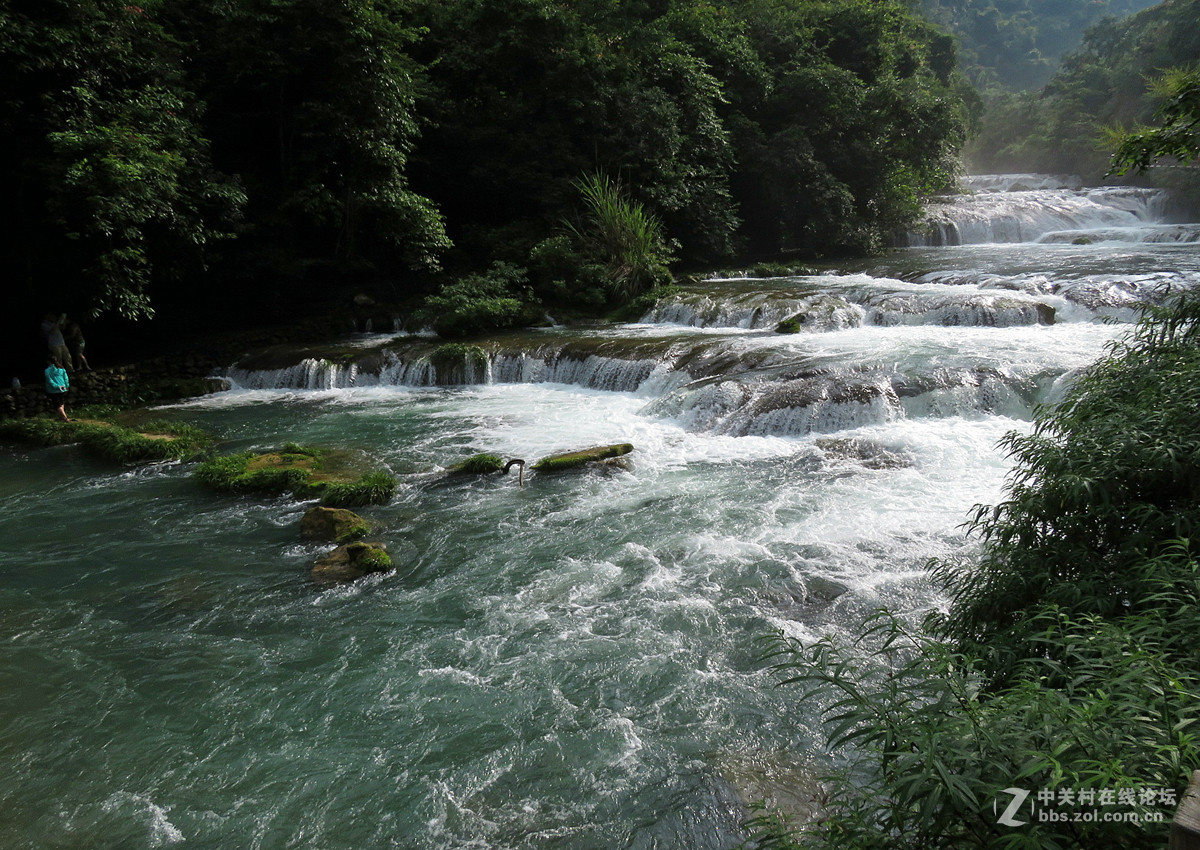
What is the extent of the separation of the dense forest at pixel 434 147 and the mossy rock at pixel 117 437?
2.36m

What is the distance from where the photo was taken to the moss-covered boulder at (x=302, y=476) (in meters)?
7.46

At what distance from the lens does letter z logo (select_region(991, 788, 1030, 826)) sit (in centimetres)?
172

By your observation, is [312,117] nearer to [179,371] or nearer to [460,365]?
[179,371]

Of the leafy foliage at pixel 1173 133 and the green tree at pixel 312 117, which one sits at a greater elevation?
the green tree at pixel 312 117

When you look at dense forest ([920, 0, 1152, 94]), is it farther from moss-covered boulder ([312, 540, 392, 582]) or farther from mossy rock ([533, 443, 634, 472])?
moss-covered boulder ([312, 540, 392, 582])

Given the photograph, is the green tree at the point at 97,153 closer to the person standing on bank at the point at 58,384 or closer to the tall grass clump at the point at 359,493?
the person standing on bank at the point at 58,384

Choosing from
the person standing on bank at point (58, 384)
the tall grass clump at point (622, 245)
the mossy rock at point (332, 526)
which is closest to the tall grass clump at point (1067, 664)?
the mossy rock at point (332, 526)

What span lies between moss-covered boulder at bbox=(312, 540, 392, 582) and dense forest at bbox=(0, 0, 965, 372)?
8.04 m

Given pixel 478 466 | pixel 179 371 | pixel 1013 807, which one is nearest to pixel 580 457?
pixel 478 466

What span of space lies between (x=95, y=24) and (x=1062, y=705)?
1457 centimetres

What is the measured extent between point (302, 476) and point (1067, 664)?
24.4ft

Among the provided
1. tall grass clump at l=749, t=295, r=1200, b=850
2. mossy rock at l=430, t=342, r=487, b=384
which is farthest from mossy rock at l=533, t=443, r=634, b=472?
mossy rock at l=430, t=342, r=487, b=384

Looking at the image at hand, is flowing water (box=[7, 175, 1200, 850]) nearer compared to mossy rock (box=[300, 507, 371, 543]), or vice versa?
flowing water (box=[7, 175, 1200, 850])

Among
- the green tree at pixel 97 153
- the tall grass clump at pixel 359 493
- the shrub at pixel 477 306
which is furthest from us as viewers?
the shrub at pixel 477 306
